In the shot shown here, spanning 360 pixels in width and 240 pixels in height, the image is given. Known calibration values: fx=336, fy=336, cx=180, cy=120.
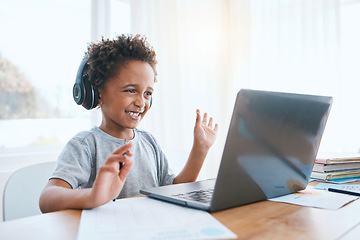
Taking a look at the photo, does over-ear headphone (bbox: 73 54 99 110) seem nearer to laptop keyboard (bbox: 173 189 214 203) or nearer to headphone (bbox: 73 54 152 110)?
headphone (bbox: 73 54 152 110)

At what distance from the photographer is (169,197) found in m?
0.73

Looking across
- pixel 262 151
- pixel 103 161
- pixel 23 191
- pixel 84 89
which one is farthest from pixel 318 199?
pixel 23 191

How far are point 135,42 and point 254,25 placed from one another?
210cm

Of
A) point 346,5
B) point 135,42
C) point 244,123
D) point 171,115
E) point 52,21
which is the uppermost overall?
point 346,5

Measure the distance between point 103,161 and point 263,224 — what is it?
606 millimetres

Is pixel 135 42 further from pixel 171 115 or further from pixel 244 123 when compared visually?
pixel 171 115

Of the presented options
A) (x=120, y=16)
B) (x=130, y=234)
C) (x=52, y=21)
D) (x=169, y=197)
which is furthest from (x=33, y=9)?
(x=130, y=234)

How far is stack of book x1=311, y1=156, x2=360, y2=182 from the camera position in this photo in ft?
3.78

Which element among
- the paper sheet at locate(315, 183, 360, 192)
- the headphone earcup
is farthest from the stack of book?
the headphone earcup

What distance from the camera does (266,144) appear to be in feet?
2.22

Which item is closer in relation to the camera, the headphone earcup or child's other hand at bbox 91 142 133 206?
child's other hand at bbox 91 142 133 206

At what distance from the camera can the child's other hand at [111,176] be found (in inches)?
24.7

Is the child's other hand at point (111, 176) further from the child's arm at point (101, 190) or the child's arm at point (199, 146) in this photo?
the child's arm at point (199, 146)

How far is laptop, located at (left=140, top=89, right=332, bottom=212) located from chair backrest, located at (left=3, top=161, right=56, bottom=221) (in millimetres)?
461
